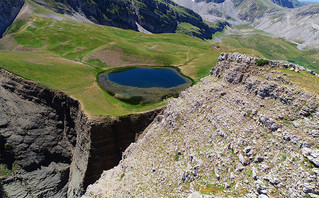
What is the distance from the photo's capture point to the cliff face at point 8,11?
15788cm

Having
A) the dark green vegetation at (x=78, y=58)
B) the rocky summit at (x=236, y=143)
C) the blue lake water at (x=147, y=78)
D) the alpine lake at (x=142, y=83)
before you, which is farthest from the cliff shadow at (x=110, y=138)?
the blue lake water at (x=147, y=78)

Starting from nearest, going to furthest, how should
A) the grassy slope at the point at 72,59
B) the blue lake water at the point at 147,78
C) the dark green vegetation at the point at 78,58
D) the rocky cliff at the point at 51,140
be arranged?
the rocky cliff at the point at 51,140 → the grassy slope at the point at 72,59 → the dark green vegetation at the point at 78,58 → the blue lake water at the point at 147,78

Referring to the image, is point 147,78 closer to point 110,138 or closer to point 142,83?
point 142,83

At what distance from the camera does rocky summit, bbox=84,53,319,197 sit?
62.0 ft

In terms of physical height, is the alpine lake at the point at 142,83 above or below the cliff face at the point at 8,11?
below

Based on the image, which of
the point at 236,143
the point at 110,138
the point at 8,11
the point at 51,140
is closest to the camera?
the point at 236,143

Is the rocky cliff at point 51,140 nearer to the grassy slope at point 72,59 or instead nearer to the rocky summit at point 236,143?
the grassy slope at point 72,59

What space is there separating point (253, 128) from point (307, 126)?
6.08 metres

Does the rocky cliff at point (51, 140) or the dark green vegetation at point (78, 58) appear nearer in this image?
the rocky cliff at point (51, 140)

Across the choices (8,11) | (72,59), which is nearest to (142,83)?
(72,59)

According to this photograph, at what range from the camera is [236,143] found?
24.4m

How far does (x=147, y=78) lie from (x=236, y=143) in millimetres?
62655

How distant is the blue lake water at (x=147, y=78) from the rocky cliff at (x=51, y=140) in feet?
82.7

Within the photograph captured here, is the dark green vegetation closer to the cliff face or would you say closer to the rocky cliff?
the rocky cliff
